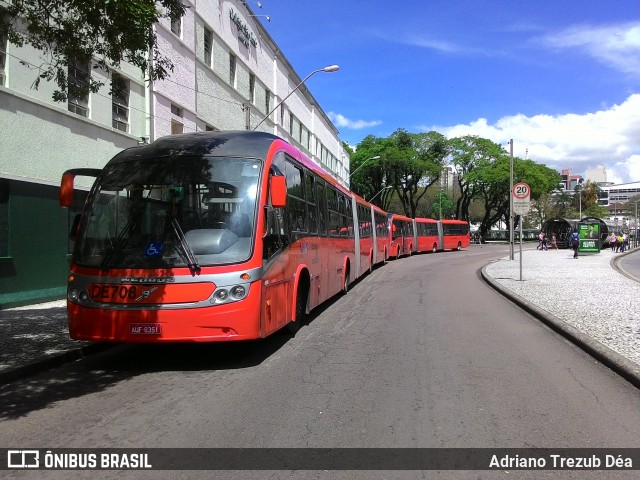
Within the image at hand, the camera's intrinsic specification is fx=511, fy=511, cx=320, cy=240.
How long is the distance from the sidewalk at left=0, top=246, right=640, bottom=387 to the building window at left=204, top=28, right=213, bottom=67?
1274cm

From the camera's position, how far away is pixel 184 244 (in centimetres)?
599

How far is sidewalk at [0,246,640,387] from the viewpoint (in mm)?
6206

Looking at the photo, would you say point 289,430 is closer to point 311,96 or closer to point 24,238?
point 24,238

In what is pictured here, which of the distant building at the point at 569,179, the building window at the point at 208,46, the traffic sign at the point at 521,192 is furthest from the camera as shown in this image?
the distant building at the point at 569,179

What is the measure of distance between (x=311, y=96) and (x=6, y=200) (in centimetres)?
2978

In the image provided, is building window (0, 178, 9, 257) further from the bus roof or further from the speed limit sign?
the speed limit sign

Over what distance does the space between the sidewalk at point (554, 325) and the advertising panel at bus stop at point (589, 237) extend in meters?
21.4

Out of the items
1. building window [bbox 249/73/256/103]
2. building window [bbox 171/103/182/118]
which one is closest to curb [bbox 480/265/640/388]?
building window [bbox 171/103/182/118]

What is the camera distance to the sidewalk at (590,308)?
6461 mm

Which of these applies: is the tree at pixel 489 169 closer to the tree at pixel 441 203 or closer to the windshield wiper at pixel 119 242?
the tree at pixel 441 203

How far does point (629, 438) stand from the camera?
4.05 meters

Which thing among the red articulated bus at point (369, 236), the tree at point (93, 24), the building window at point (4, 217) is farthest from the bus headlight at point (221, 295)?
the red articulated bus at point (369, 236)

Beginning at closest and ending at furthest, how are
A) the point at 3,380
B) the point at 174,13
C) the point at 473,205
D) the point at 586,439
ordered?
the point at 586,439
the point at 3,380
the point at 174,13
the point at 473,205

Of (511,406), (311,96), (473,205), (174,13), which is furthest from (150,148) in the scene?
(473,205)
